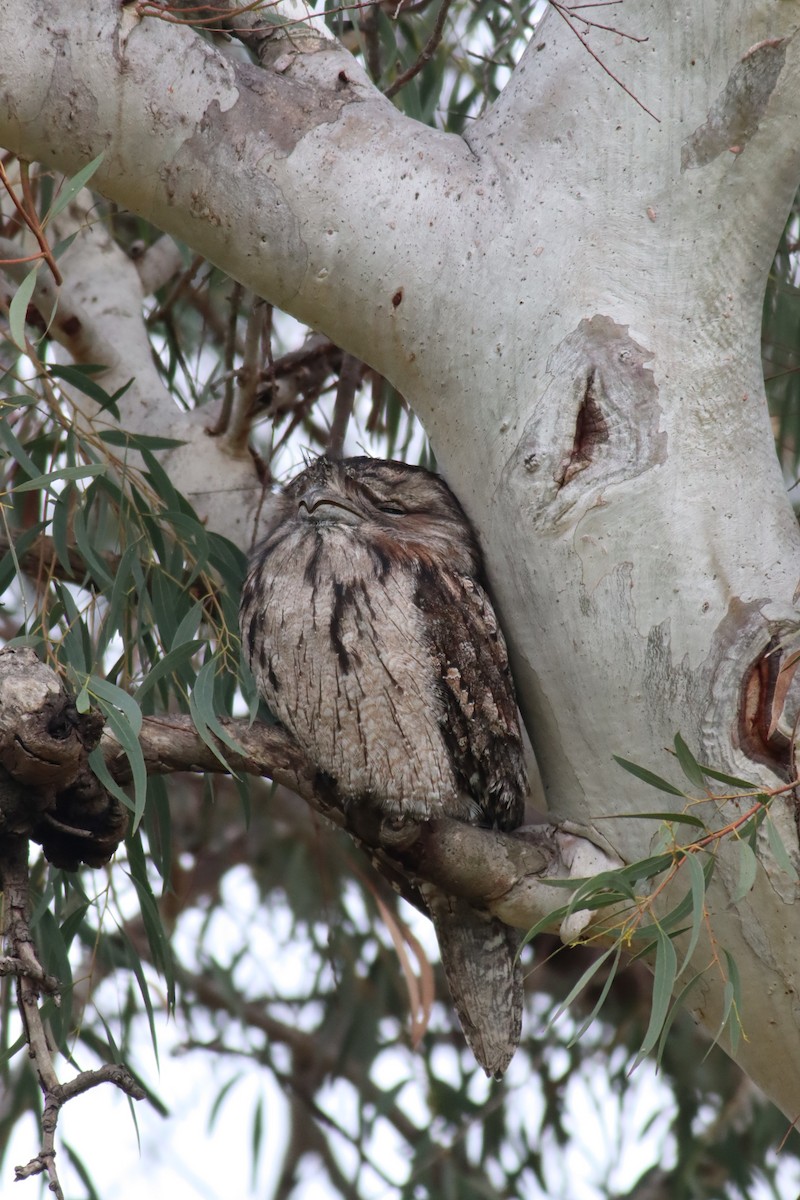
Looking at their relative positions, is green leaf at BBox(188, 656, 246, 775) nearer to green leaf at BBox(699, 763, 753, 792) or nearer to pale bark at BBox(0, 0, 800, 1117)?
pale bark at BBox(0, 0, 800, 1117)

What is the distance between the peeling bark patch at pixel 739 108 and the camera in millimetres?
1871

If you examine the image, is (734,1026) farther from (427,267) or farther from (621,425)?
(427,267)

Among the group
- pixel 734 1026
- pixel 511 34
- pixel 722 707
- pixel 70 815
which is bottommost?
pixel 734 1026

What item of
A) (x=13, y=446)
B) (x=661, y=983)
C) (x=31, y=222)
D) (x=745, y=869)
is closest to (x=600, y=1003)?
(x=661, y=983)

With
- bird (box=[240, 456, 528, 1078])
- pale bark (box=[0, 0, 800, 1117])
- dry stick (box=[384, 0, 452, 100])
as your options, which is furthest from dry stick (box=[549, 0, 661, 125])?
bird (box=[240, 456, 528, 1078])

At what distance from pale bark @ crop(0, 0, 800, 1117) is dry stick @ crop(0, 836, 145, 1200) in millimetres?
753

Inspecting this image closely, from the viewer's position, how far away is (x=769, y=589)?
1.74 metres

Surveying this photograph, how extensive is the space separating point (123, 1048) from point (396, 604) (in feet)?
4.06

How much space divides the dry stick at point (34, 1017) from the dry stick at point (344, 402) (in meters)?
1.30

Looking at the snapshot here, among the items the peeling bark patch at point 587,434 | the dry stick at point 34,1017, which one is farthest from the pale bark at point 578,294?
the dry stick at point 34,1017

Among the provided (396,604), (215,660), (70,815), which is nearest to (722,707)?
(396,604)

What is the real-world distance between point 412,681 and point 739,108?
3.18ft

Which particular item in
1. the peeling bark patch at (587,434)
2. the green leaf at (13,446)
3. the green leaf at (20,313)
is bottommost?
Answer: the peeling bark patch at (587,434)

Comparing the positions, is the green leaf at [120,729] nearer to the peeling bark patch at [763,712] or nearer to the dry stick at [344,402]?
the peeling bark patch at [763,712]
